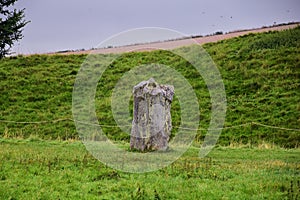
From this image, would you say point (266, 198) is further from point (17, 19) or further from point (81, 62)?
point (81, 62)

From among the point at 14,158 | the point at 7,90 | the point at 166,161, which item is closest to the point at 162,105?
the point at 166,161

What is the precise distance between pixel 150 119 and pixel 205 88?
16.0m

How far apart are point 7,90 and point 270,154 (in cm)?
2411

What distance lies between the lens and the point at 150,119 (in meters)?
15.2

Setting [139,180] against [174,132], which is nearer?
[139,180]

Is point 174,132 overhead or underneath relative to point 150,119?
underneath

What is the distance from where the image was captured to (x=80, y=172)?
1002 cm

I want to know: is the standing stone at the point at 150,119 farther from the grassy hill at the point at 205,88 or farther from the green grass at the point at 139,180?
the grassy hill at the point at 205,88

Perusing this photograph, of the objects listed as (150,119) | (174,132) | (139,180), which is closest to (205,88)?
(174,132)

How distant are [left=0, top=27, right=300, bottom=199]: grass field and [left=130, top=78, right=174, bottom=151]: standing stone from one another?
Result: 1.43 meters

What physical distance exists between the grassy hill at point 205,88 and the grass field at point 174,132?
0.07 m

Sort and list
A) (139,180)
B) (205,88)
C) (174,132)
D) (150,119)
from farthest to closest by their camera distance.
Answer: (205,88) < (174,132) < (150,119) < (139,180)

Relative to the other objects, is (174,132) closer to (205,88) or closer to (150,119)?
(205,88)

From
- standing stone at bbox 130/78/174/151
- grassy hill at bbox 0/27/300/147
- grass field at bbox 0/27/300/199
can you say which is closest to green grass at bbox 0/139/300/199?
grass field at bbox 0/27/300/199
